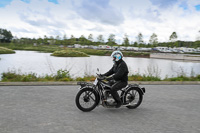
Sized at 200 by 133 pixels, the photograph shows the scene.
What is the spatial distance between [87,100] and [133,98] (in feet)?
4.96

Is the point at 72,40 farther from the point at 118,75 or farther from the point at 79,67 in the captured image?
the point at 118,75

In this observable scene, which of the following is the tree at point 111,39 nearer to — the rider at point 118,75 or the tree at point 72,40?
the tree at point 72,40

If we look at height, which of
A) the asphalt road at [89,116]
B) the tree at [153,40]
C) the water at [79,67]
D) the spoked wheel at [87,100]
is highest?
the tree at [153,40]

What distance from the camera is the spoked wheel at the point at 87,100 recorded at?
5113 millimetres

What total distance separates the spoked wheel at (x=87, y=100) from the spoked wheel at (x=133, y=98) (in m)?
1.07

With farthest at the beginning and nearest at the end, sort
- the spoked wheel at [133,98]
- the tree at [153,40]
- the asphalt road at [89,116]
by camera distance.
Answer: the tree at [153,40] < the spoked wheel at [133,98] < the asphalt road at [89,116]

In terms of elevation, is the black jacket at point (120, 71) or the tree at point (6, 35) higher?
the tree at point (6, 35)

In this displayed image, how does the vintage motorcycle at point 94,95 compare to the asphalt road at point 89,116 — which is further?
the vintage motorcycle at point 94,95

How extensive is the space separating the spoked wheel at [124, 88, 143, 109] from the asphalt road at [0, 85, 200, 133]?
18 cm

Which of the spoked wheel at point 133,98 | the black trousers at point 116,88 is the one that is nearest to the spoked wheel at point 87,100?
the black trousers at point 116,88

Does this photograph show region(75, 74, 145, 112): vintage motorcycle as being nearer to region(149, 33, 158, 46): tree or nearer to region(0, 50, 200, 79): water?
region(0, 50, 200, 79): water

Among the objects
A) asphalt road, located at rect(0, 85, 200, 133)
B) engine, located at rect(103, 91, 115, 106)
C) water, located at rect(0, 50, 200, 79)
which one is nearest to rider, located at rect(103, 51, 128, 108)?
engine, located at rect(103, 91, 115, 106)

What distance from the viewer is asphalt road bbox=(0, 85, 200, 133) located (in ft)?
13.1

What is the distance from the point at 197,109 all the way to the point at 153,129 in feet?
8.47
